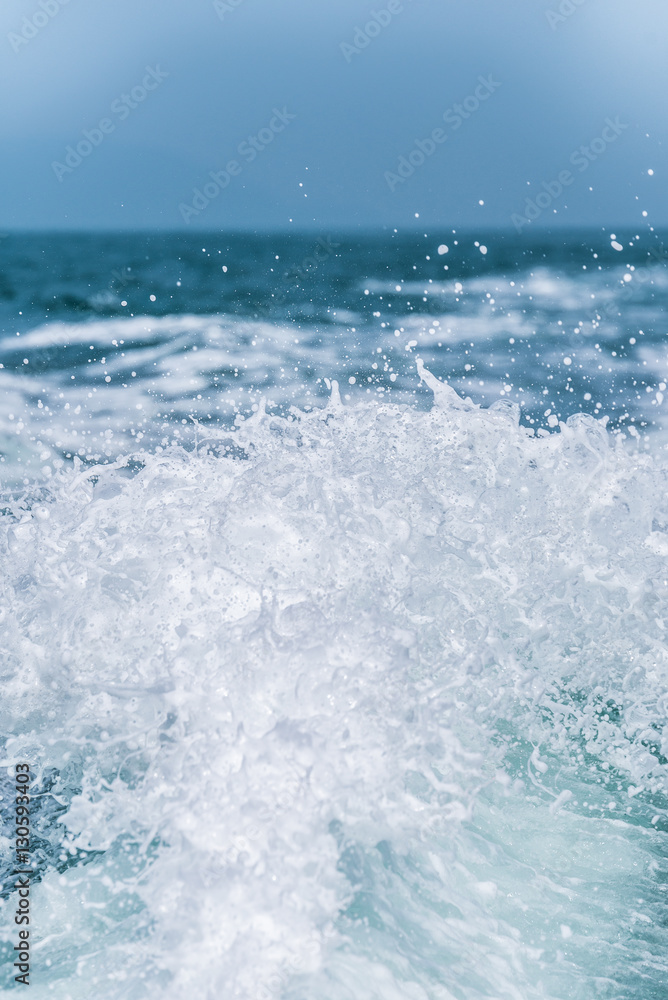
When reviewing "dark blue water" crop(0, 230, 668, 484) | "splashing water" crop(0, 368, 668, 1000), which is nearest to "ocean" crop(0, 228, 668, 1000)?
"splashing water" crop(0, 368, 668, 1000)

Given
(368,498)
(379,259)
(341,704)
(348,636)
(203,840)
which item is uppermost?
(379,259)

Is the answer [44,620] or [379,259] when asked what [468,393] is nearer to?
[44,620]

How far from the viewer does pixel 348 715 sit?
9.30 ft

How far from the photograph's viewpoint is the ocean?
2.46 metres

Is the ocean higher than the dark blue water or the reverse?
the reverse

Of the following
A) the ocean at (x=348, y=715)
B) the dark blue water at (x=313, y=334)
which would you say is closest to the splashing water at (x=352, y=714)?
the ocean at (x=348, y=715)

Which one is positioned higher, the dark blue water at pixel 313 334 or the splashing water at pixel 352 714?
the dark blue water at pixel 313 334

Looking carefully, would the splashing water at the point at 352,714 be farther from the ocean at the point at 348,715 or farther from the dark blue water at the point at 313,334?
the dark blue water at the point at 313,334

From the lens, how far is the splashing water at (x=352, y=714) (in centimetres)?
246

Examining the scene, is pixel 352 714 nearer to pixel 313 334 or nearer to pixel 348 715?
pixel 348 715

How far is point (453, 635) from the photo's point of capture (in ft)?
11.5

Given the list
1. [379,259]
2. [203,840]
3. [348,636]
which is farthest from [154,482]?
[379,259]

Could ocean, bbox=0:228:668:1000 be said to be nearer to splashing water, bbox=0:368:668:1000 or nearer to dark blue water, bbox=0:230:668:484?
splashing water, bbox=0:368:668:1000

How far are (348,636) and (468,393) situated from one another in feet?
29.3
